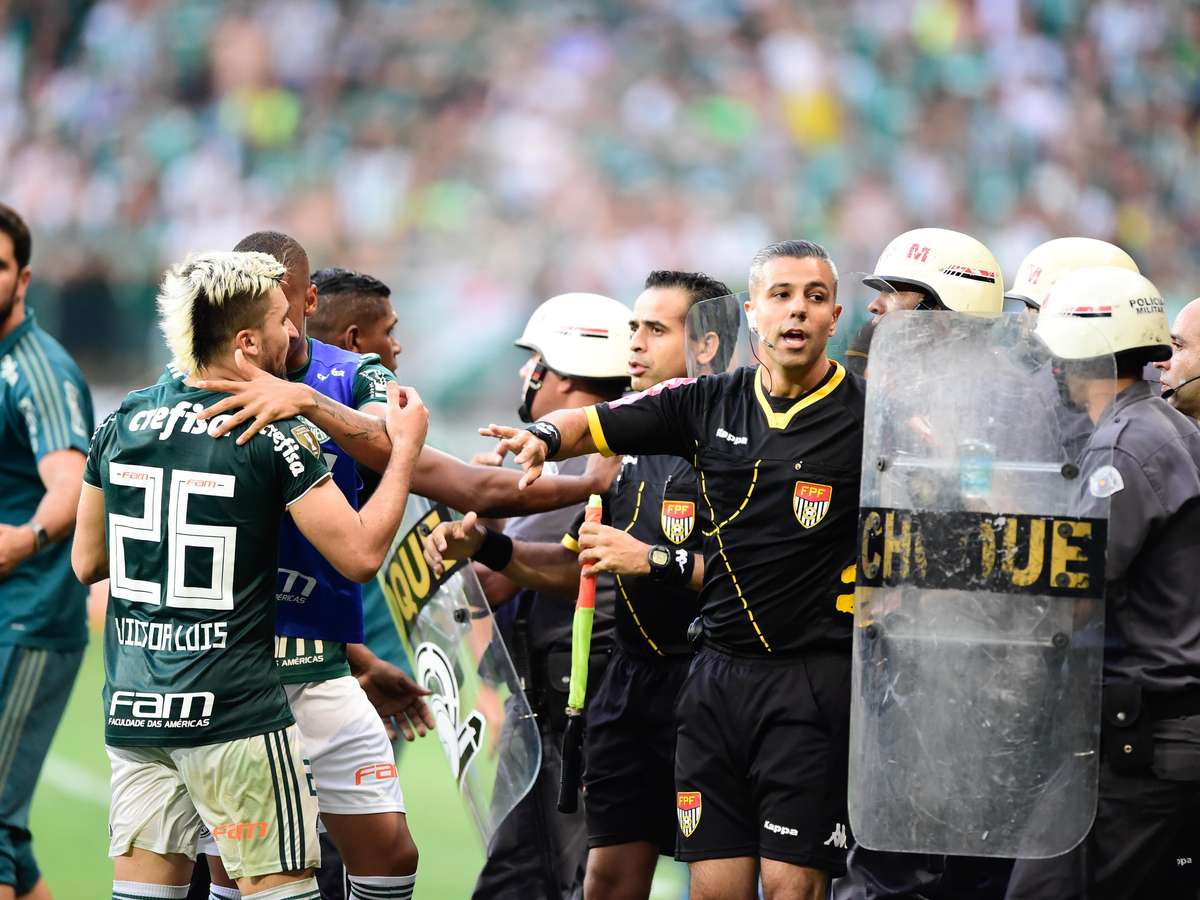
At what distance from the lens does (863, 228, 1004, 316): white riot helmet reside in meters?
5.64

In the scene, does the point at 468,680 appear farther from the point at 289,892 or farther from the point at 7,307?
the point at 7,307

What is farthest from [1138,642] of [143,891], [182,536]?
[143,891]

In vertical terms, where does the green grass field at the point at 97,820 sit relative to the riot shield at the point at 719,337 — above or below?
below

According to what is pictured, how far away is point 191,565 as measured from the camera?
13.2ft

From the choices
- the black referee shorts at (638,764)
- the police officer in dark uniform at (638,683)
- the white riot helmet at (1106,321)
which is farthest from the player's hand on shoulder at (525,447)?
A: the white riot helmet at (1106,321)

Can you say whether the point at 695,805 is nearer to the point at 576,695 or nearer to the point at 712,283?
the point at 576,695

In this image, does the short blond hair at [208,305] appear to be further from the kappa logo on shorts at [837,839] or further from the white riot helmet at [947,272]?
the white riot helmet at [947,272]

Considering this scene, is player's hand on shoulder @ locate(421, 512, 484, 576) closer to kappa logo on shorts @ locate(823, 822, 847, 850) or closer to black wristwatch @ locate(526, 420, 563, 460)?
black wristwatch @ locate(526, 420, 563, 460)

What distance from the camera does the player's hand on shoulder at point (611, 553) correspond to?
15.8 feet

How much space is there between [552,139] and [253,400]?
569 inches

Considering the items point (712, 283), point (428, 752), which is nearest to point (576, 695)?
point (712, 283)

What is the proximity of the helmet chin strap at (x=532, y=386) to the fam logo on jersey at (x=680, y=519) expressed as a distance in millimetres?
1168

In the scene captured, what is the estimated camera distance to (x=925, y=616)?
446cm

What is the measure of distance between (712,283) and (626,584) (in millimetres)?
1309
